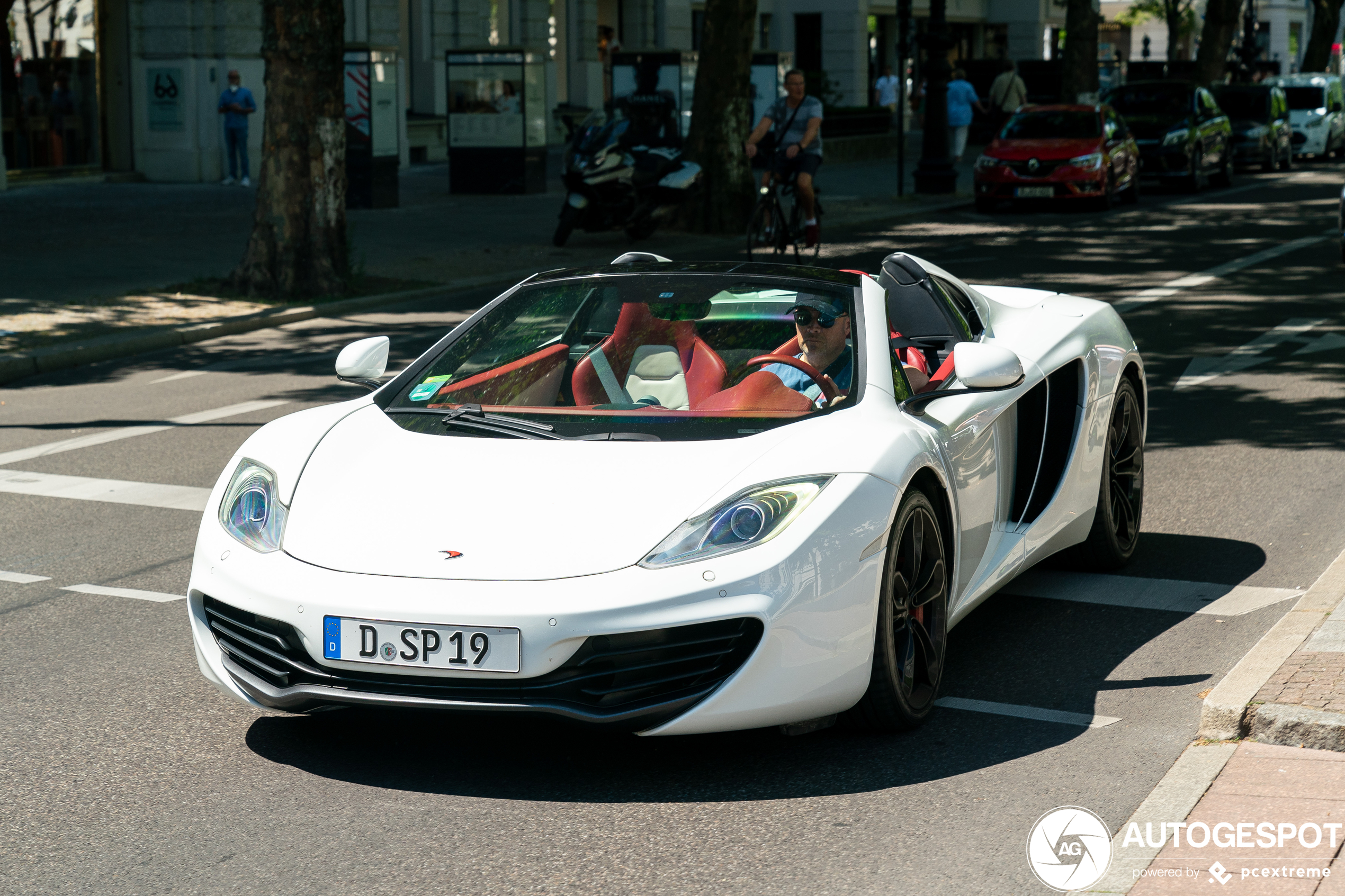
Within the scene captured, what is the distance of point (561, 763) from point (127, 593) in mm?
2540

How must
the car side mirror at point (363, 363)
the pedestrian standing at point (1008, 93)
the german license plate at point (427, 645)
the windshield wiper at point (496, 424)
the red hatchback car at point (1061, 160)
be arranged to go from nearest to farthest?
1. the german license plate at point (427, 645)
2. the windshield wiper at point (496, 424)
3. the car side mirror at point (363, 363)
4. the red hatchback car at point (1061, 160)
5. the pedestrian standing at point (1008, 93)

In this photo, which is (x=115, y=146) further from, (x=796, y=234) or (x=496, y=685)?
(x=496, y=685)

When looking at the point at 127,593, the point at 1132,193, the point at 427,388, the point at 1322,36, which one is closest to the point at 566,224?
the point at 1132,193

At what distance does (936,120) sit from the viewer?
92.5ft

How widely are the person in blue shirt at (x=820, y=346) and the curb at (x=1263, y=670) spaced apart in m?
1.32

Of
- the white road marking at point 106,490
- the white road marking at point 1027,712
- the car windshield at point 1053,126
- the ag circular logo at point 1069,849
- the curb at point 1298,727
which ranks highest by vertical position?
the car windshield at point 1053,126

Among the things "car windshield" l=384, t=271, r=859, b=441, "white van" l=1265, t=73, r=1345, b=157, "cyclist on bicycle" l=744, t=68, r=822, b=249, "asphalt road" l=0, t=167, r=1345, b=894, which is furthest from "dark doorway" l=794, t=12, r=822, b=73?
"car windshield" l=384, t=271, r=859, b=441

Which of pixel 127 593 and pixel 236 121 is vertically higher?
pixel 236 121

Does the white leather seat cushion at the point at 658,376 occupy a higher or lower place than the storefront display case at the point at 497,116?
lower

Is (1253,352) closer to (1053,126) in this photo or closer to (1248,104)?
(1053,126)

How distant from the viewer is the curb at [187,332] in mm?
12477

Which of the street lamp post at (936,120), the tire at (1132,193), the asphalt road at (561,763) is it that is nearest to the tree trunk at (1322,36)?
the street lamp post at (936,120)

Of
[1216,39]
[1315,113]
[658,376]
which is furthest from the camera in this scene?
[1216,39]

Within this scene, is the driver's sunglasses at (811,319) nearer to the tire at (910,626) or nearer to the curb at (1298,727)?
the tire at (910,626)
